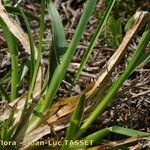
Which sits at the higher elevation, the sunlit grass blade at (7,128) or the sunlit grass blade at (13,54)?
the sunlit grass blade at (13,54)

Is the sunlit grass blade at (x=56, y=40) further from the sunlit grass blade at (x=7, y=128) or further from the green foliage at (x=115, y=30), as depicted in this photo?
the green foliage at (x=115, y=30)

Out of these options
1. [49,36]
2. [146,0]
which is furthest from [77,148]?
[146,0]

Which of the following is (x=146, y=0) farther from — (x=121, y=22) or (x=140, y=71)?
(x=140, y=71)

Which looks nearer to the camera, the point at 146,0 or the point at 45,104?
the point at 45,104

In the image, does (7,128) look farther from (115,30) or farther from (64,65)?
(115,30)

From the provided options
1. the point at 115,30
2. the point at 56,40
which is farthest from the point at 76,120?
the point at 115,30

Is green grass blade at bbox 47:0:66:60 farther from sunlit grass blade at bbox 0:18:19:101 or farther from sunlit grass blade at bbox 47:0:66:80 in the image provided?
sunlit grass blade at bbox 0:18:19:101

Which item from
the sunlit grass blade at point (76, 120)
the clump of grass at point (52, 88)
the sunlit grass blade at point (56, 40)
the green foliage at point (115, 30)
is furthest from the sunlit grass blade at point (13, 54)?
the green foliage at point (115, 30)

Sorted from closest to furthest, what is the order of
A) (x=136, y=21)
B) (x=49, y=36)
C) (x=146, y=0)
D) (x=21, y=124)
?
(x=136, y=21) < (x=21, y=124) < (x=49, y=36) < (x=146, y=0)

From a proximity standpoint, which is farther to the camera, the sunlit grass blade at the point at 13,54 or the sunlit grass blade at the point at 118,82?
the sunlit grass blade at the point at 13,54
